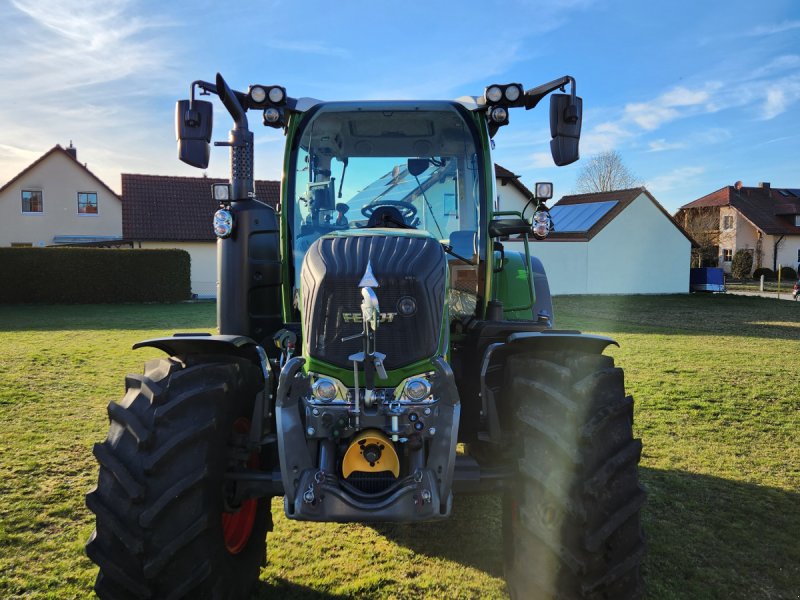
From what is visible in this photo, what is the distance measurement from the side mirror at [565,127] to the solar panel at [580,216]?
2907 cm

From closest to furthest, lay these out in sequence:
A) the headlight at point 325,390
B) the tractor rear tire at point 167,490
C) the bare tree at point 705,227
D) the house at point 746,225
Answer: the tractor rear tire at point 167,490, the headlight at point 325,390, the house at point 746,225, the bare tree at point 705,227

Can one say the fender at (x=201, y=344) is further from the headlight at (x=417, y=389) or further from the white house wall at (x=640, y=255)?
the white house wall at (x=640, y=255)

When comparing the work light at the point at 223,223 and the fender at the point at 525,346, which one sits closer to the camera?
the fender at the point at 525,346

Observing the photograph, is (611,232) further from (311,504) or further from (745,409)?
(311,504)

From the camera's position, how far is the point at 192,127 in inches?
147

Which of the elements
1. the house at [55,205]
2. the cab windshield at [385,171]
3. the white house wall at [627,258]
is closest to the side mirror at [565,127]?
the cab windshield at [385,171]

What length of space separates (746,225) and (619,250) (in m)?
26.8

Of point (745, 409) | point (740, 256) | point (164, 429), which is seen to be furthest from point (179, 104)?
point (740, 256)

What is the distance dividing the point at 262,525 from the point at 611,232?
3078cm

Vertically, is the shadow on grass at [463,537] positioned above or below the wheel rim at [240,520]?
below

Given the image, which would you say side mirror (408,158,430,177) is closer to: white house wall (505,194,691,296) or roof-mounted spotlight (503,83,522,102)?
roof-mounted spotlight (503,83,522,102)

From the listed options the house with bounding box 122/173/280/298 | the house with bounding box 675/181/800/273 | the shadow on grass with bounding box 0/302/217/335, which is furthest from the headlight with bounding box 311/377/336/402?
the house with bounding box 675/181/800/273

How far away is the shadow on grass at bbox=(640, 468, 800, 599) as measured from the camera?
139 inches

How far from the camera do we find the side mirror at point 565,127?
3.79 m
